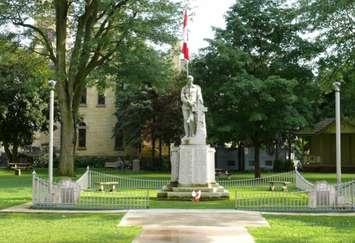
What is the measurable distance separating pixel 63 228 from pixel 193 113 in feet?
35.0

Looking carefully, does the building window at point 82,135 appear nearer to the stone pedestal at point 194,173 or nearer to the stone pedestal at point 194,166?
the stone pedestal at point 194,173

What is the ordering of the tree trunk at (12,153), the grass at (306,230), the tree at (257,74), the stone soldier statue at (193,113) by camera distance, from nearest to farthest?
the grass at (306,230)
the stone soldier statue at (193,113)
the tree at (257,74)
the tree trunk at (12,153)

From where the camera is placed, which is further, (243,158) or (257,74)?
(243,158)

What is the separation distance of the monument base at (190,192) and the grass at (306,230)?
19.4 feet

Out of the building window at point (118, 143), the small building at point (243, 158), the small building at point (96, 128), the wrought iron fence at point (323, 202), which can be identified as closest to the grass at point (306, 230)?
the wrought iron fence at point (323, 202)

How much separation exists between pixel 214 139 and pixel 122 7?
10294mm

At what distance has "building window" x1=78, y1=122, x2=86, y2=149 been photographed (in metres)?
68.9

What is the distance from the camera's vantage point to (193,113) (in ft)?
82.2

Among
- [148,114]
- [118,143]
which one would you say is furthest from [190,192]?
[118,143]

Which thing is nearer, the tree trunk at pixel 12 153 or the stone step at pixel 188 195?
the stone step at pixel 188 195

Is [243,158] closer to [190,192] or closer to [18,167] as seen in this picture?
[18,167]

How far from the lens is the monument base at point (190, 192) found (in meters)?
24.0

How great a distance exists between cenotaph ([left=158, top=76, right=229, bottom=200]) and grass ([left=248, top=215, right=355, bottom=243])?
6.30m

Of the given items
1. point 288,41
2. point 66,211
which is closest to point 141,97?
point 288,41
